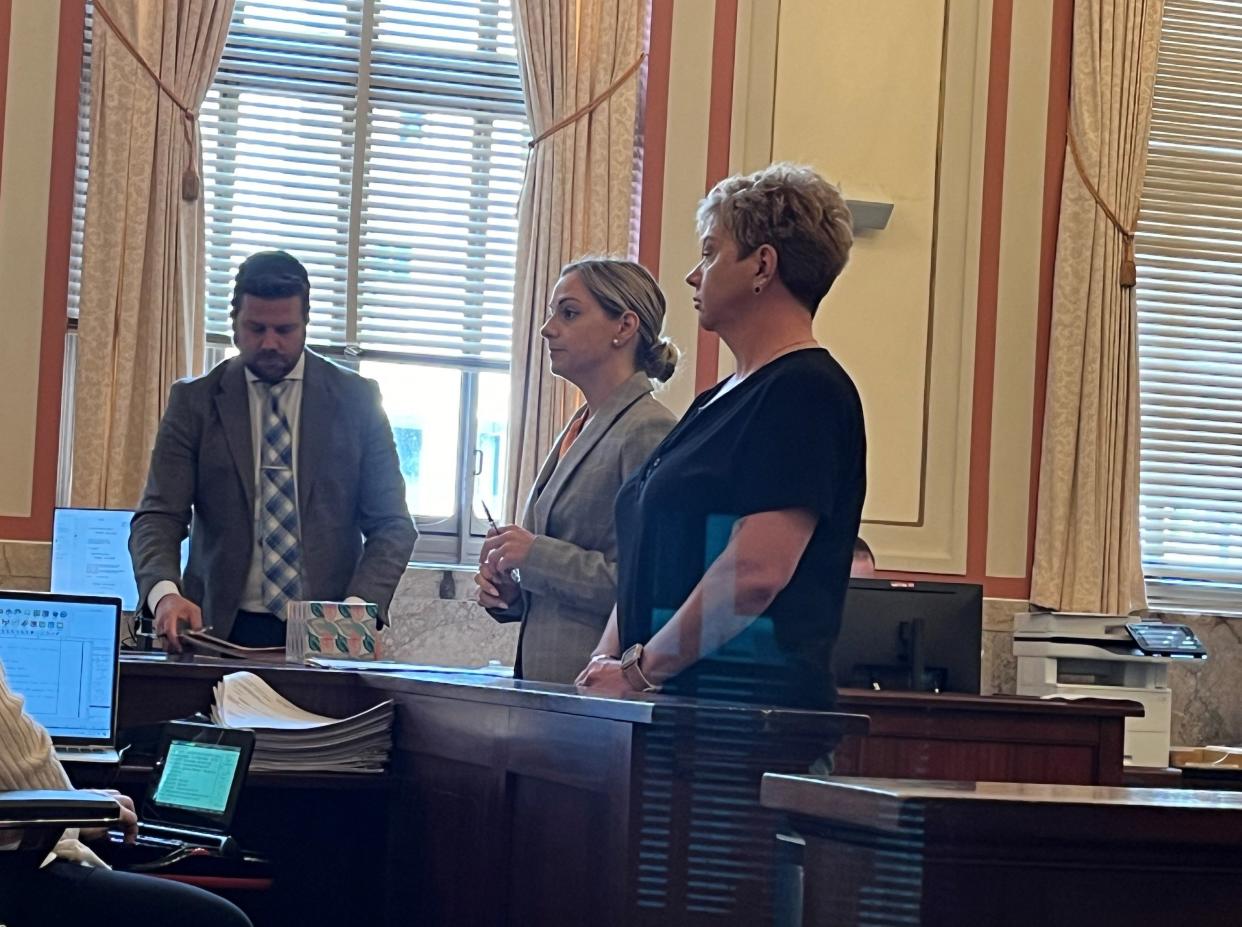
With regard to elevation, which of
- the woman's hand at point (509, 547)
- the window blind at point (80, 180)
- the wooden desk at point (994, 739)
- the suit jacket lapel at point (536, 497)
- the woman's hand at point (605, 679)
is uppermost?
the window blind at point (80, 180)

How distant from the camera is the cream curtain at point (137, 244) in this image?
5504mm

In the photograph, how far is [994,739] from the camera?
4254 mm

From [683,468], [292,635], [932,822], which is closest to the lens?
[932,822]

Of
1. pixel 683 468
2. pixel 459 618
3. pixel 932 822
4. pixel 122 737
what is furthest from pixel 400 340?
pixel 932 822

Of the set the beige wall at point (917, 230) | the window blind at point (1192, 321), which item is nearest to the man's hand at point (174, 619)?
the beige wall at point (917, 230)

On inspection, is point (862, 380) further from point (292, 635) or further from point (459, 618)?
point (292, 635)

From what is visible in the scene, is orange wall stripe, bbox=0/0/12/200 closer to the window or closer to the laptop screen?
the window

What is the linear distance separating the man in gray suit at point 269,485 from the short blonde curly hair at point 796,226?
5.32ft

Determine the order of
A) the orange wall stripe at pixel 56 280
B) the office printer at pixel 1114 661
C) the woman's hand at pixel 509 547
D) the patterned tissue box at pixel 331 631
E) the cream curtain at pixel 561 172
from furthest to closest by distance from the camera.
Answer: the cream curtain at pixel 561 172
the orange wall stripe at pixel 56 280
the office printer at pixel 1114 661
the patterned tissue box at pixel 331 631
the woman's hand at pixel 509 547

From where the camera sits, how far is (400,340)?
6.01m

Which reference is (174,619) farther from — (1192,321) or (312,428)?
(1192,321)

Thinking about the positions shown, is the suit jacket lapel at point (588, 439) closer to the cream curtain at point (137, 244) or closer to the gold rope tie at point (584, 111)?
the cream curtain at point (137, 244)

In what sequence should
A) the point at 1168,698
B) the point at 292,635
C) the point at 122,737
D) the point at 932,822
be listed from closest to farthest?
1. the point at 932,822
2. the point at 122,737
3. the point at 292,635
4. the point at 1168,698

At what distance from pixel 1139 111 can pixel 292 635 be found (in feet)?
14.2
